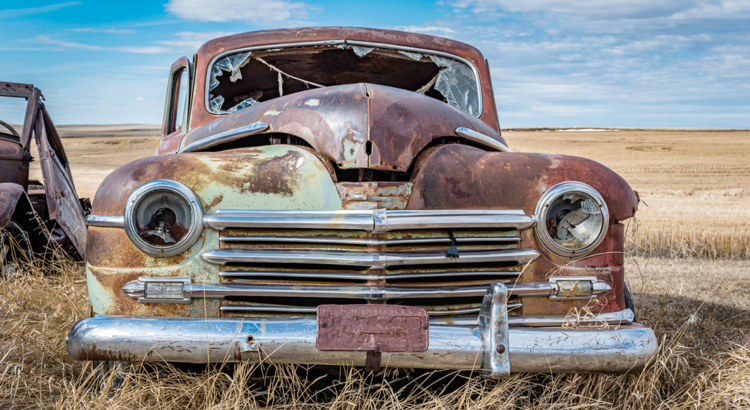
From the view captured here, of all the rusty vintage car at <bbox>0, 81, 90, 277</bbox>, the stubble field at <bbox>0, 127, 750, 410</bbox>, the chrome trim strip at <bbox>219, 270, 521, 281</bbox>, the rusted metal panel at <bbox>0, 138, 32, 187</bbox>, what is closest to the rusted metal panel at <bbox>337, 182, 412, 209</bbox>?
the chrome trim strip at <bbox>219, 270, 521, 281</bbox>

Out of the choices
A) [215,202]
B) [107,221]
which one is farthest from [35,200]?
[215,202]

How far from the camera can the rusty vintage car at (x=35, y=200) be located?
484 cm

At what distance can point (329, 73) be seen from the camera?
388cm

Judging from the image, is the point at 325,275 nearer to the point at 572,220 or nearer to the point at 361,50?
the point at 572,220

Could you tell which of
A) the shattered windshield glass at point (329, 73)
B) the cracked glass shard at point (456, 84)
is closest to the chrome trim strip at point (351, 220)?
the shattered windshield glass at point (329, 73)

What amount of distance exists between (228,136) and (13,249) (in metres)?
2.98

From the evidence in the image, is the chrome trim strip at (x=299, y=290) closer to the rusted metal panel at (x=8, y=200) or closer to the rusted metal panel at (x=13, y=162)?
the rusted metal panel at (x=8, y=200)

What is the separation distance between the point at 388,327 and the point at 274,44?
2.37 m

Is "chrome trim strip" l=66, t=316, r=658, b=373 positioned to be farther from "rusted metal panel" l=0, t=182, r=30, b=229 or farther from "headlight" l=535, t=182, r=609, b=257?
"rusted metal panel" l=0, t=182, r=30, b=229

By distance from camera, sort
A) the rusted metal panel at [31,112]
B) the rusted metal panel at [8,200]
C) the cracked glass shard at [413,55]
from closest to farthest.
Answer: the cracked glass shard at [413,55]
the rusted metal panel at [8,200]
the rusted metal panel at [31,112]

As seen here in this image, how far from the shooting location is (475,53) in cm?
411

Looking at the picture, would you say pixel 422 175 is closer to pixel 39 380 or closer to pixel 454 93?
pixel 454 93

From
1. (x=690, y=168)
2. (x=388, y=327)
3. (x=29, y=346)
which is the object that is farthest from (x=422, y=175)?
(x=690, y=168)

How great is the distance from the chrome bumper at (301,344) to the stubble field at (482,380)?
22 cm
